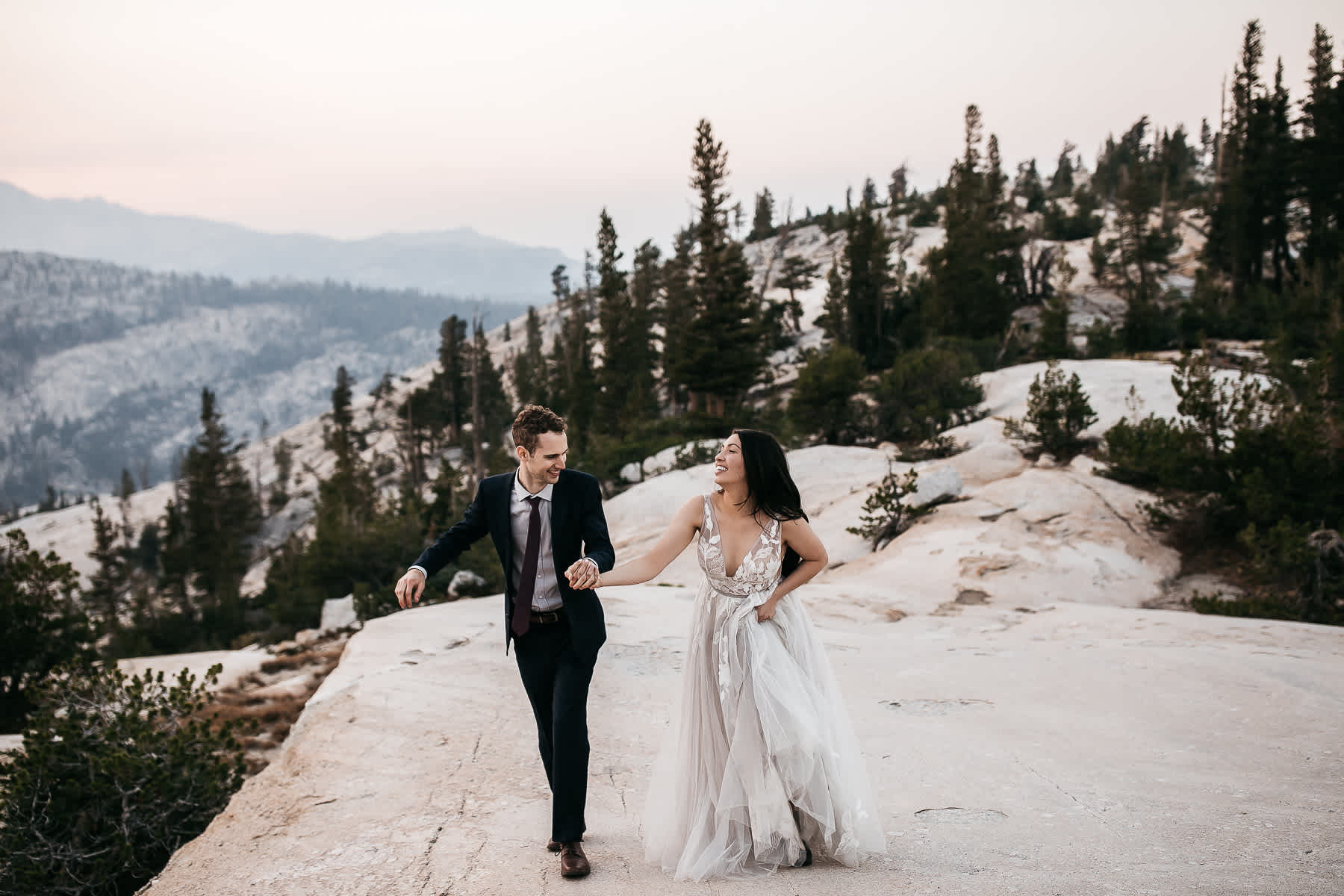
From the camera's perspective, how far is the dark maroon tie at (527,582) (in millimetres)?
3848

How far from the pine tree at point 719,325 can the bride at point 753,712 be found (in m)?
27.1

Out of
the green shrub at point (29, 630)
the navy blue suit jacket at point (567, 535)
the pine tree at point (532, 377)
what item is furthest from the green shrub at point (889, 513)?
the pine tree at point (532, 377)

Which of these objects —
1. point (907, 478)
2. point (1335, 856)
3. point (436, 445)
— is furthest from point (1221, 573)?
point (436, 445)

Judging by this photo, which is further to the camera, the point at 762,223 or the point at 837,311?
the point at 762,223

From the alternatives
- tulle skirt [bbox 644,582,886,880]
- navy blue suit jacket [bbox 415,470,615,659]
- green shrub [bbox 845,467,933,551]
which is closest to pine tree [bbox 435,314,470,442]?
green shrub [bbox 845,467,933,551]

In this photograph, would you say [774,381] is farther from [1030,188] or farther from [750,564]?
[1030,188]

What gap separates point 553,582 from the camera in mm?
3902

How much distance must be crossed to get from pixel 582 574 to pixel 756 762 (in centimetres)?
111

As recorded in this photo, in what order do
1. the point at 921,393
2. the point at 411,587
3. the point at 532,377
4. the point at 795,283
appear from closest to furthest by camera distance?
the point at 411,587 → the point at 921,393 → the point at 795,283 → the point at 532,377

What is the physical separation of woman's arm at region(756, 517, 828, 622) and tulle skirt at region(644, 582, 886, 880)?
0.16 feet

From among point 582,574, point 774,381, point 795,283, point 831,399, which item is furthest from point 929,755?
point 795,283

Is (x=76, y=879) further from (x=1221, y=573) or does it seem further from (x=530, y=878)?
(x=1221, y=573)

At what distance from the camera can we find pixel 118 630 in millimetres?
32406

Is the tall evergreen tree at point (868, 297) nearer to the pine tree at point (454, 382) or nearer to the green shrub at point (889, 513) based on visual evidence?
the green shrub at point (889, 513)
